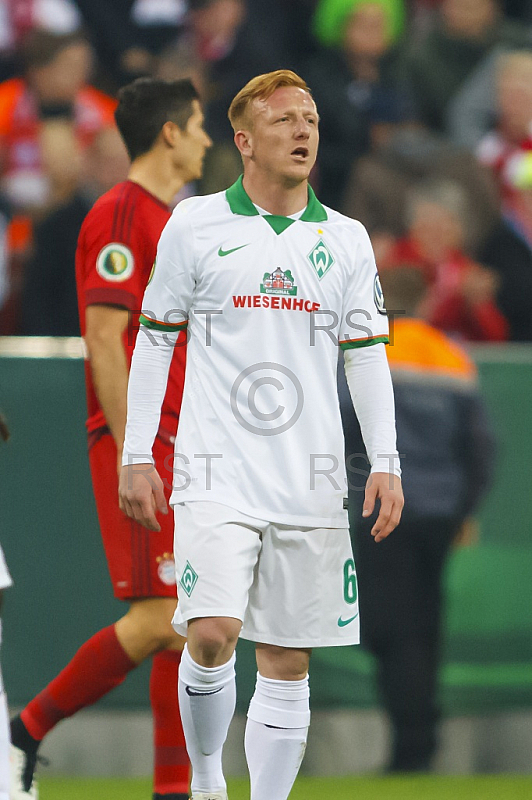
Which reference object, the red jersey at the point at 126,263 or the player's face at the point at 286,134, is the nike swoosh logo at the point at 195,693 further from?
the player's face at the point at 286,134

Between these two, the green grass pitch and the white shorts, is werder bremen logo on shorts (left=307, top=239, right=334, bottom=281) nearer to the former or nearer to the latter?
the white shorts

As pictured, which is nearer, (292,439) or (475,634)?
(292,439)

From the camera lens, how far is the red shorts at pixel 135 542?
15.2 ft

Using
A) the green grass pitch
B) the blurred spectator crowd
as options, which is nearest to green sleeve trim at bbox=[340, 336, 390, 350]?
the green grass pitch

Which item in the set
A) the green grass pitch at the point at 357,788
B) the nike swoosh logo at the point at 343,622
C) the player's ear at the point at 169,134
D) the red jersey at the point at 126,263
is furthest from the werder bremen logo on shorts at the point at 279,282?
the green grass pitch at the point at 357,788

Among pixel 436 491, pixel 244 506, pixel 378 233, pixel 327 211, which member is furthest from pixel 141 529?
pixel 378 233

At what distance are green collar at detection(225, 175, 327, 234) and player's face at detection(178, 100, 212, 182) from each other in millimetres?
736

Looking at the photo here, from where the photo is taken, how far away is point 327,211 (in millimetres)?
4297

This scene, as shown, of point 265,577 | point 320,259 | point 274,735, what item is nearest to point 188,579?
point 265,577

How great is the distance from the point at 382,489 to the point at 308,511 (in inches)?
8.6

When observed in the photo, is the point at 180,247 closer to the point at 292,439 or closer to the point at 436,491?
the point at 292,439

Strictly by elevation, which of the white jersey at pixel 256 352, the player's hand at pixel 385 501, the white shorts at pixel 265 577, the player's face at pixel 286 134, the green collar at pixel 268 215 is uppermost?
→ the player's face at pixel 286 134

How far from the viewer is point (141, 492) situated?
401 centimetres

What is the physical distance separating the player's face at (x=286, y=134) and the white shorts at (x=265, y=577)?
993mm
